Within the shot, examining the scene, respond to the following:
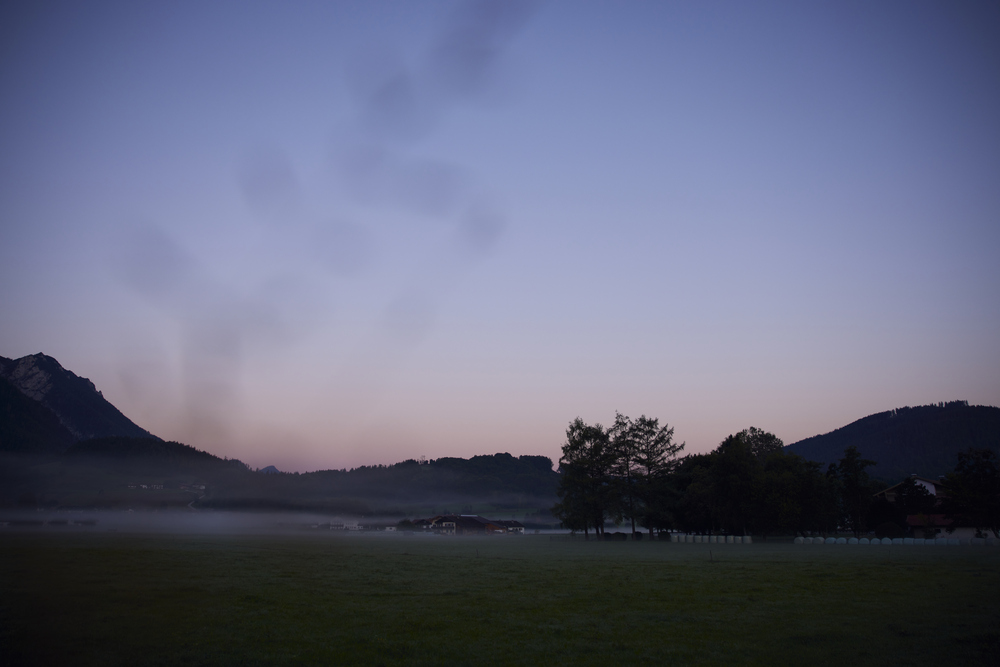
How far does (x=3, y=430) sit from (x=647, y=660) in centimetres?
16657

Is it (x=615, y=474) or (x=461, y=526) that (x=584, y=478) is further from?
(x=461, y=526)

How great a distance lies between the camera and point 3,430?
424 feet

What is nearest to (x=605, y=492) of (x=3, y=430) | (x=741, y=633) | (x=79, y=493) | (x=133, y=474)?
(x=741, y=633)

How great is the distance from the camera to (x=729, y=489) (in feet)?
241

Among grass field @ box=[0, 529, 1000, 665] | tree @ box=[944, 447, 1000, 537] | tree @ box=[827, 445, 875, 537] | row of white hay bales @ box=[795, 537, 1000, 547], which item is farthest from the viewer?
tree @ box=[827, 445, 875, 537]

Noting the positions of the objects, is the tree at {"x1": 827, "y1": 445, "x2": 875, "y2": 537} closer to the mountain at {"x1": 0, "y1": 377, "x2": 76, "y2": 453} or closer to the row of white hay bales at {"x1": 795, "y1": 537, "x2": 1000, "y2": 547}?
the row of white hay bales at {"x1": 795, "y1": 537, "x2": 1000, "y2": 547}

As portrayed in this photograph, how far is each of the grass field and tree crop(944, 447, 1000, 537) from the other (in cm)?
5841

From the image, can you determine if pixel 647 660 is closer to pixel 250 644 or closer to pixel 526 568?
pixel 250 644

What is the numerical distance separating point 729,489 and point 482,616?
211 ft


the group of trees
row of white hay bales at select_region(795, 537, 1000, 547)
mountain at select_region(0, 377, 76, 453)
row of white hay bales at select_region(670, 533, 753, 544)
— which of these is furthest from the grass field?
mountain at select_region(0, 377, 76, 453)

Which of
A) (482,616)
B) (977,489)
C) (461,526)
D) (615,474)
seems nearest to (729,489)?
(615,474)

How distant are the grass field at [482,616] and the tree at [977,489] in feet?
192

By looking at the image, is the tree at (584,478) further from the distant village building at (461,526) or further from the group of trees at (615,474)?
the distant village building at (461,526)

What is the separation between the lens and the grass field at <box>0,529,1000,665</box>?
13617 millimetres
